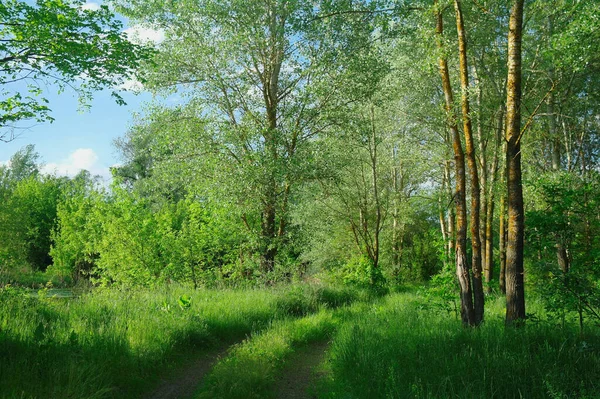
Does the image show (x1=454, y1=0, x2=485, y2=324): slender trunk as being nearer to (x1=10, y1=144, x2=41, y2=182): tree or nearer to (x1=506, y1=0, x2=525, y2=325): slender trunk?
(x1=506, y1=0, x2=525, y2=325): slender trunk

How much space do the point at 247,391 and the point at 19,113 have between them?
748 centimetres

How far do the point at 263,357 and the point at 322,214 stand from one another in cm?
1669

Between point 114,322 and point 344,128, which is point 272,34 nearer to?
point 344,128

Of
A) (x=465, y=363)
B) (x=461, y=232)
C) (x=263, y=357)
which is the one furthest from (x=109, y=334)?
(x=461, y=232)

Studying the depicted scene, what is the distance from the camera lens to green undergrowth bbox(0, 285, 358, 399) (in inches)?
206

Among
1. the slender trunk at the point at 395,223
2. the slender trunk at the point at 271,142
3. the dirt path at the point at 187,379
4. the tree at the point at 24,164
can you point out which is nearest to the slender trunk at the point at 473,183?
the dirt path at the point at 187,379

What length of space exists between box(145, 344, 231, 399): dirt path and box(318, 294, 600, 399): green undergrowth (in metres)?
1.98

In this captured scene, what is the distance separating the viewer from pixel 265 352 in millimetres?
7809

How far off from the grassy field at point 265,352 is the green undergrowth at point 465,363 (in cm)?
2

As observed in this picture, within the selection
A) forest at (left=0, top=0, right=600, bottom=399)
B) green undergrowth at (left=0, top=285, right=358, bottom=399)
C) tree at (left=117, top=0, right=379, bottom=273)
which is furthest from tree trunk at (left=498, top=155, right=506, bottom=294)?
green undergrowth at (left=0, top=285, right=358, bottom=399)

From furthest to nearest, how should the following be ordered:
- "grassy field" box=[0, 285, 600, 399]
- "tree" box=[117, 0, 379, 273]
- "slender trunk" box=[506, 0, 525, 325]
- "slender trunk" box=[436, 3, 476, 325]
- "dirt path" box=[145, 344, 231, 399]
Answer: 1. "tree" box=[117, 0, 379, 273]
2. "slender trunk" box=[436, 3, 476, 325]
3. "slender trunk" box=[506, 0, 525, 325]
4. "dirt path" box=[145, 344, 231, 399]
5. "grassy field" box=[0, 285, 600, 399]

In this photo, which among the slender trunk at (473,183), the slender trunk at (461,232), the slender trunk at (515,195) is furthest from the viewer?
the slender trunk at (473,183)

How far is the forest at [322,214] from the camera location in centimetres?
620

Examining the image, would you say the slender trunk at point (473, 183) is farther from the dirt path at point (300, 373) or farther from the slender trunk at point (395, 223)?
the slender trunk at point (395, 223)
